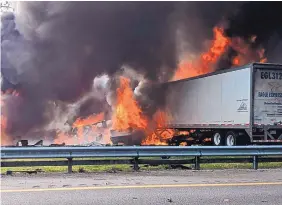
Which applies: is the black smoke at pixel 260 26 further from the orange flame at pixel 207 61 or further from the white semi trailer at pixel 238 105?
the white semi trailer at pixel 238 105

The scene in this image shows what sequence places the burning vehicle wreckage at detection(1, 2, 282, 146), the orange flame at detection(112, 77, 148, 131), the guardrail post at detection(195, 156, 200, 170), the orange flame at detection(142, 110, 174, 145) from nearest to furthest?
1. the guardrail post at detection(195, 156, 200, 170)
2. the burning vehicle wreckage at detection(1, 2, 282, 146)
3. the orange flame at detection(112, 77, 148, 131)
4. the orange flame at detection(142, 110, 174, 145)

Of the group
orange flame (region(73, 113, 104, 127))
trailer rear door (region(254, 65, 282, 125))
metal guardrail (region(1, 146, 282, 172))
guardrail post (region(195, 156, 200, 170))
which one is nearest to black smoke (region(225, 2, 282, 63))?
trailer rear door (region(254, 65, 282, 125))

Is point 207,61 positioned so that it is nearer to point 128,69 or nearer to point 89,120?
point 128,69

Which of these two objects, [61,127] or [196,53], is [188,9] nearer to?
[196,53]

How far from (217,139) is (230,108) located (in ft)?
6.57

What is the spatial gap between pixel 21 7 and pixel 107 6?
14.2 feet

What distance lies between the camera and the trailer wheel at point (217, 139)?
61.6 ft

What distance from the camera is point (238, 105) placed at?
56.6ft

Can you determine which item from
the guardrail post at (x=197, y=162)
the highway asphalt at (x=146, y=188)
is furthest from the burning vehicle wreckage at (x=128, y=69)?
the highway asphalt at (x=146, y=188)

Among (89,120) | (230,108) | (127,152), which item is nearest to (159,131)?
(89,120)

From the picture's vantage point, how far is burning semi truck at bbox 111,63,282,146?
16.6m

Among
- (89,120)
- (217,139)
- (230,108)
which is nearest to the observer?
(230,108)

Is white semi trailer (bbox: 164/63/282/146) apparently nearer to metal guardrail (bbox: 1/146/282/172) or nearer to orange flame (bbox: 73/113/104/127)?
orange flame (bbox: 73/113/104/127)

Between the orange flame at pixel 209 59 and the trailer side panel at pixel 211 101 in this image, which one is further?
the orange flame at pixel 209 59
